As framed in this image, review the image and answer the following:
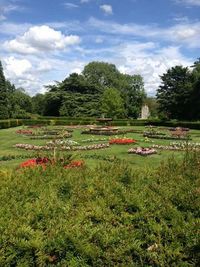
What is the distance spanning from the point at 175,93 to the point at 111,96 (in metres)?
10.3

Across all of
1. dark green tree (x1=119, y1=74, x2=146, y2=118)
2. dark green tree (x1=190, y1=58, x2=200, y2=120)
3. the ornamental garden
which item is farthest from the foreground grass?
dark green tree (x1=119, y1=74, x2=146, y2=118)

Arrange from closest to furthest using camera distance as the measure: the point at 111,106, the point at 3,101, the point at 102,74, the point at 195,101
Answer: the point at 195,101 → the point at 3,101 → the point at 111,106 → the point at 102,74

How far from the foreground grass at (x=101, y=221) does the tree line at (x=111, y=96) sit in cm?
4700

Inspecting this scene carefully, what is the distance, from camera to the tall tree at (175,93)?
53.8m

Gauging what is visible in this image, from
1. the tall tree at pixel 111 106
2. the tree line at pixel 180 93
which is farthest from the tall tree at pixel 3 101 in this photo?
the tree line at pixel 180 93

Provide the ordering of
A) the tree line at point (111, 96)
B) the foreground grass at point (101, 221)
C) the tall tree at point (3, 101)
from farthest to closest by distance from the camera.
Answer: the tree line at point (111, 96) < the tall tree at point (3, 101) < the foreground grass at point (101, 221)

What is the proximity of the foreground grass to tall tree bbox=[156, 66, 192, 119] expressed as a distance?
49853mm

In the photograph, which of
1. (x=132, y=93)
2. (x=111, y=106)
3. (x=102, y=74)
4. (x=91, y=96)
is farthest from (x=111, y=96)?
(x=102, y=74)

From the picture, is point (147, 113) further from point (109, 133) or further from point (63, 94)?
point (109, 133)

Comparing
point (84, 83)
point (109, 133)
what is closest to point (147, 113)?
point (84, 83)

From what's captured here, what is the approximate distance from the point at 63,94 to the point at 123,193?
63.2 metres

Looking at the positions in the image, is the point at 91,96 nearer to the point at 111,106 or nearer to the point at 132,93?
the point at 111,106

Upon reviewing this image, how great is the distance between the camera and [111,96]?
2464 inches

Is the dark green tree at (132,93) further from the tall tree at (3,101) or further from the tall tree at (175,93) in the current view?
the tall tree at (3,101)
